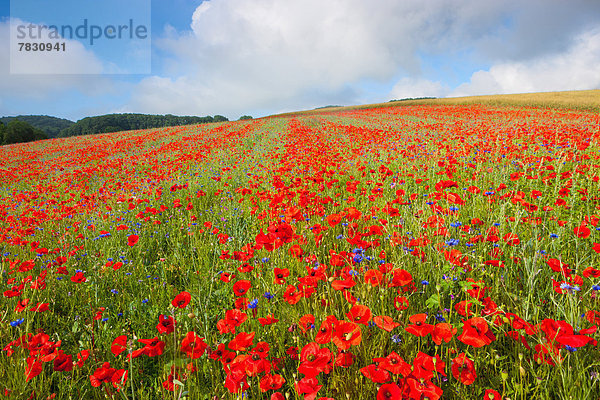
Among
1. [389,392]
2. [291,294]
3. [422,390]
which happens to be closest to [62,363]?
[291,294]

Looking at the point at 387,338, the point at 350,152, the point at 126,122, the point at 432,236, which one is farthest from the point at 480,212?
the point at 126,122

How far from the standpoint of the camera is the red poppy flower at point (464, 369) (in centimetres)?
118

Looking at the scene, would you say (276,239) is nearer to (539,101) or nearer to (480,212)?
(480,212)

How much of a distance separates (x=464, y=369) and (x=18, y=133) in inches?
2398

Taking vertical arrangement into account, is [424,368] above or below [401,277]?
below

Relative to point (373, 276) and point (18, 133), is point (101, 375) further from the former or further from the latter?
point (18, 133)

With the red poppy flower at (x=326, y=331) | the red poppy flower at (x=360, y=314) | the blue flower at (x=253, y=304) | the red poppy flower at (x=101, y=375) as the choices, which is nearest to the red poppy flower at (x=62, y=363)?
the red poppy flower at (x=101, y=375)

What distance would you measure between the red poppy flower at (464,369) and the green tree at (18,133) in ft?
195

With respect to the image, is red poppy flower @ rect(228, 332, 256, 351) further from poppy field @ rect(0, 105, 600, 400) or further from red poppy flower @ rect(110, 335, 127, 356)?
red poppy flower @ rect(110, 335, 127, 356)

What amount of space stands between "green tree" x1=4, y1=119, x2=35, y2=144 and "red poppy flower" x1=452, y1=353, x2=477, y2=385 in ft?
195

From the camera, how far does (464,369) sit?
1.24 meters

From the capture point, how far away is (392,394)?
3.46 feet

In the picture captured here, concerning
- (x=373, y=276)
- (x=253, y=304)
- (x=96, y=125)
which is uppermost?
(x=96, y=125)

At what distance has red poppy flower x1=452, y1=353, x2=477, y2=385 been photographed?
1182mm
